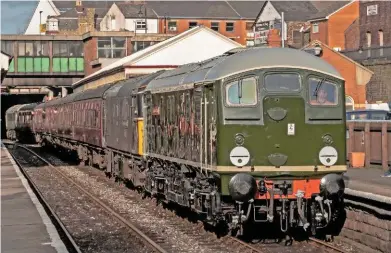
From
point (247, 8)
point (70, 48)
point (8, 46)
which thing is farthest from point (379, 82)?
point (247, 8)

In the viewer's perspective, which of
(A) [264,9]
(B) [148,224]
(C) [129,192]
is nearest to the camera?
(B) [148,224]

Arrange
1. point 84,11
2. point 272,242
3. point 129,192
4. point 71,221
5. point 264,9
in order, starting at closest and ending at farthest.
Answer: point 272,242, point 71,221, point 129,192, point 264,9, point 84,11

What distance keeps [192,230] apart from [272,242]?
79.1 inches

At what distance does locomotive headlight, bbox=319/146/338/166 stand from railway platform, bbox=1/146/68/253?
437cm

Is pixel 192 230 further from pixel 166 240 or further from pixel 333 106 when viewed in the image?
pixel 333 106

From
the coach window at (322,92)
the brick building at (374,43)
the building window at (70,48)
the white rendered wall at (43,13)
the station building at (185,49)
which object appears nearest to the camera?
the coach window at (322,92)

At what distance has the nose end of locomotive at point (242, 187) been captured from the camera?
41.8 feet

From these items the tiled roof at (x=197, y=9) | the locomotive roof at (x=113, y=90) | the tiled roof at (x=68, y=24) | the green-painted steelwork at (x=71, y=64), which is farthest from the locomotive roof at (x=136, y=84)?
the tiled roof at (x=68, y=24)

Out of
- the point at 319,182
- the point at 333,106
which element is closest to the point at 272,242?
the point at 319,182

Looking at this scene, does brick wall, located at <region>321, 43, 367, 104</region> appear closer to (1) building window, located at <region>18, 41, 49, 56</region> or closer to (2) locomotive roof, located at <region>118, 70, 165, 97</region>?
(2) locomotive roof, located at <region>118, 70, 165, 97</region>

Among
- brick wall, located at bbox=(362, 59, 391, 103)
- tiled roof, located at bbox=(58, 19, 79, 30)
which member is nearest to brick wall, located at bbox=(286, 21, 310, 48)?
brick wall, located at bbox=(362, 59, 391, 103)

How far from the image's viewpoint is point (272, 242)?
555 inches

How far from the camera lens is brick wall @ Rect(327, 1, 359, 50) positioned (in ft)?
243

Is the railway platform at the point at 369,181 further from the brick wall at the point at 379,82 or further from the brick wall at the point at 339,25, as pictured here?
the brick wall at the point at 339,25
